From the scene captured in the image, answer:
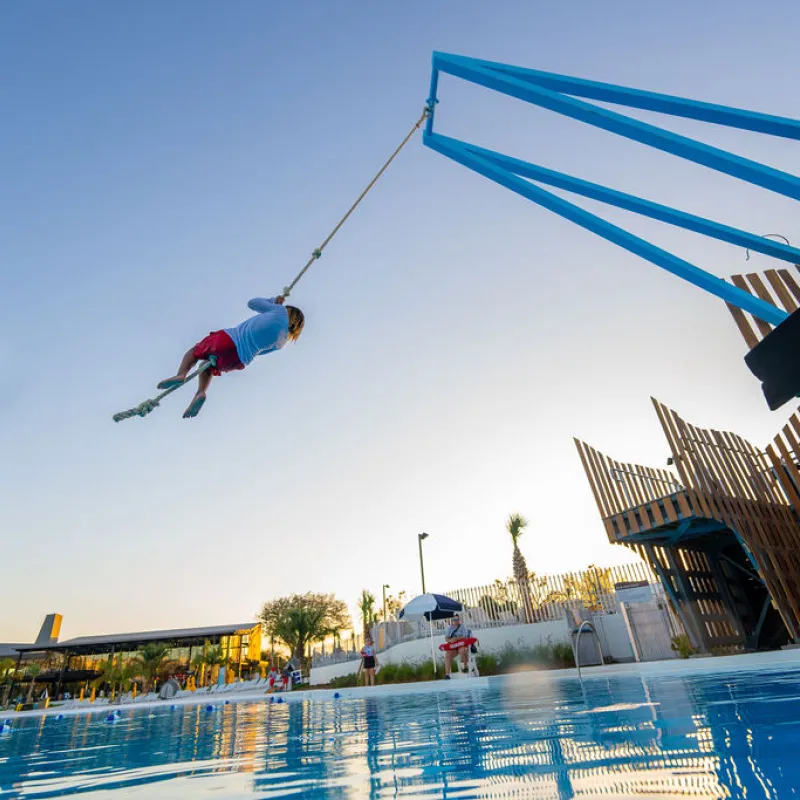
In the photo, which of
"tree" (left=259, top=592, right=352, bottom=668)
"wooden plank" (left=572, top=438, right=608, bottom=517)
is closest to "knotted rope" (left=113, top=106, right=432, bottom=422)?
"wooden plank" (left=572, top=438, right=608, bottom=517)

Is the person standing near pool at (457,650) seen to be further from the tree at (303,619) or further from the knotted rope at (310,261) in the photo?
the tree at (303,619)

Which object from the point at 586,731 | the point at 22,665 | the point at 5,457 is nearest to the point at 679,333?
the point at 586,731

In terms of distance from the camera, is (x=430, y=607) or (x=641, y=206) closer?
(x=641, y=206)

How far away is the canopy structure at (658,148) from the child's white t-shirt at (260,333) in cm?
258

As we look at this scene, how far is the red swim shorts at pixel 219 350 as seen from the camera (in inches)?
219

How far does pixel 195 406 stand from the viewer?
5.69 metres

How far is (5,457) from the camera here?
36.1 ft

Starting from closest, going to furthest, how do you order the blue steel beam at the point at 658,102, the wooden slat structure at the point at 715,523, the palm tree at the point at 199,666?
the blue steel beam at the point at 658,102 → the wooden slat structure at the point at 715,523 → the palm tree at the point at 199,666

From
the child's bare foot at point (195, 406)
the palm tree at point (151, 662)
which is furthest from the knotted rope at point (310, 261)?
the palm tree at point (151, 662)

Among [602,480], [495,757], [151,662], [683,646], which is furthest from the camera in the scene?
[151,662]

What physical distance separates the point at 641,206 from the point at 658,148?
1.94 feet

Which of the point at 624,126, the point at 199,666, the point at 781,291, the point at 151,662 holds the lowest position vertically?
the point at 624,126

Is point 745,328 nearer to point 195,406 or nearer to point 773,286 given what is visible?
point 773,286

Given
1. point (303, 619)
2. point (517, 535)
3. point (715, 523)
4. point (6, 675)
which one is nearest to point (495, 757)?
point (715, 523)
